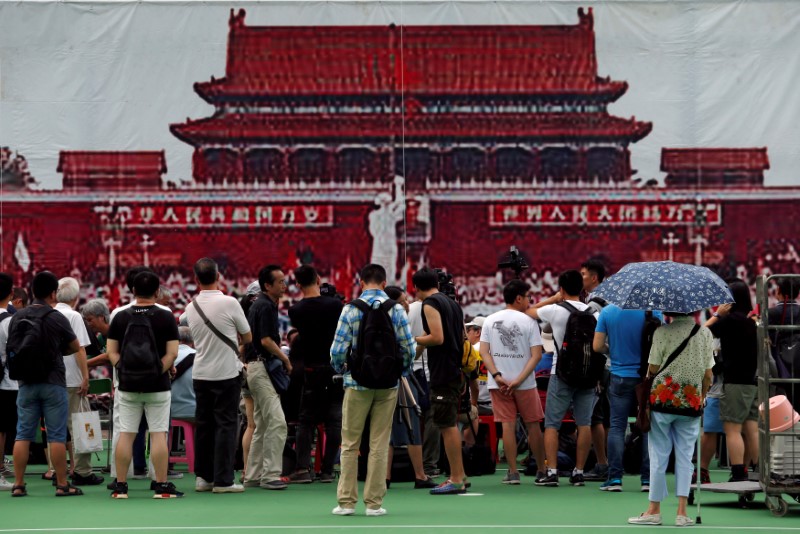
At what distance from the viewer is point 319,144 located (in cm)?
1727

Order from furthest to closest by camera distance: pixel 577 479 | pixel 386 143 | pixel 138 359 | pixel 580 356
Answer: pixel 386 143
pixel 577 479
pixel 580 356
pixel 138 359

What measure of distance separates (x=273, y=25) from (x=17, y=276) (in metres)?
3.99

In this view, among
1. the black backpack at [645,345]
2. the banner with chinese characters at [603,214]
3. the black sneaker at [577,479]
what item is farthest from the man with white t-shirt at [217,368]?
the banner with chinese characters at [603,214]

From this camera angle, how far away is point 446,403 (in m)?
11.2

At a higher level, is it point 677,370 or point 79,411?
point 677,370

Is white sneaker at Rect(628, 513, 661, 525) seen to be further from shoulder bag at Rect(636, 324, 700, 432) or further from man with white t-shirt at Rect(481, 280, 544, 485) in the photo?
man with white t-shirt at Rect(481, 280, 544, 485)

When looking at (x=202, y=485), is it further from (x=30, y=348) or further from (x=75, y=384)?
(x=30, y=348)

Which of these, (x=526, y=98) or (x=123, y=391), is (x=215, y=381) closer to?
(x=123, y=391)

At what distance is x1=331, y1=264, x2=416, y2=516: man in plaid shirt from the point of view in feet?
31.9

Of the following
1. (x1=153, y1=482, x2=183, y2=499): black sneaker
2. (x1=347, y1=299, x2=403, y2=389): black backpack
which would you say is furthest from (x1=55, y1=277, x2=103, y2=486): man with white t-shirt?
(x1=347, y1=299, x2=403, y2=389): black backpack

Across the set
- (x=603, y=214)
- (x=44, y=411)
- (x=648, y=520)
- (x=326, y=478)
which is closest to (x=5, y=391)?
(x=44, y=411)

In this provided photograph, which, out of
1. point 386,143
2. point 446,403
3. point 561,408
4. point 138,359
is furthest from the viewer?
point 386,143

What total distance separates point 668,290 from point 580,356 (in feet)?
8.10

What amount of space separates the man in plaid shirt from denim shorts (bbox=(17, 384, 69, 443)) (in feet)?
7.70
